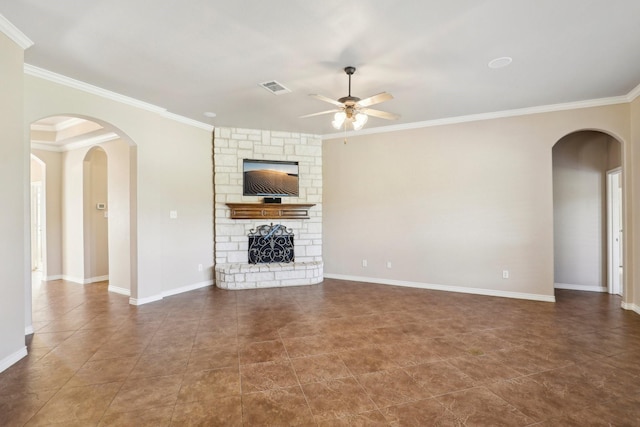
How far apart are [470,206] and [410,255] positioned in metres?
1.26

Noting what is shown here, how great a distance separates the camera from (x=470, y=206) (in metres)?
4.83

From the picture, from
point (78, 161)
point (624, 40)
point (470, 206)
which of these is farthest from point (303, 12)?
point (78, 161)

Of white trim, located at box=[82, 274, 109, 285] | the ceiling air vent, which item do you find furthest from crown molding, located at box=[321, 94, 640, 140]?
white trim, located at box=[82, 274, 109, 285]

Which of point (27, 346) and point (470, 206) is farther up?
point (470, 206)

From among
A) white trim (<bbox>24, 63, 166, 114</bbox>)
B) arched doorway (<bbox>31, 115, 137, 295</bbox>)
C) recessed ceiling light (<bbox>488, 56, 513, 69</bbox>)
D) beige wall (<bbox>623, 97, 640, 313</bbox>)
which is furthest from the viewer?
arched doorway (<bbox>31, 115, 137, 295</bbox>)

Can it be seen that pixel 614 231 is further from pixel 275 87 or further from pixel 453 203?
pixel 275 87

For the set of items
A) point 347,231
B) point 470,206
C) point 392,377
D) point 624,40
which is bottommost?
point 392,377

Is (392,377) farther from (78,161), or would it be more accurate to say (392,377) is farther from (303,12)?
(78,161)

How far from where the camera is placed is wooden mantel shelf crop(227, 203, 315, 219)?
537 cm

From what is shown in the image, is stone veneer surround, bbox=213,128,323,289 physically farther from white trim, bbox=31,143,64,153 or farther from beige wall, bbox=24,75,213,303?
white trim, bbox=31,143,64,153

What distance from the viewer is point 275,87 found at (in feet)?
11.9

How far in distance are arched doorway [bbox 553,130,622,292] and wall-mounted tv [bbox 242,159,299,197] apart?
4.57 metres

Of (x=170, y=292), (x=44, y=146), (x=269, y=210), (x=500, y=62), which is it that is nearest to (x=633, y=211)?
(x=500, y=62)

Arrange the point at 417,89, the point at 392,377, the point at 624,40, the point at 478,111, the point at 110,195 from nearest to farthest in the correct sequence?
the point at 392,377
the point at 624,40
the point at 417,89
the point at 478,111
the point at 110,195
